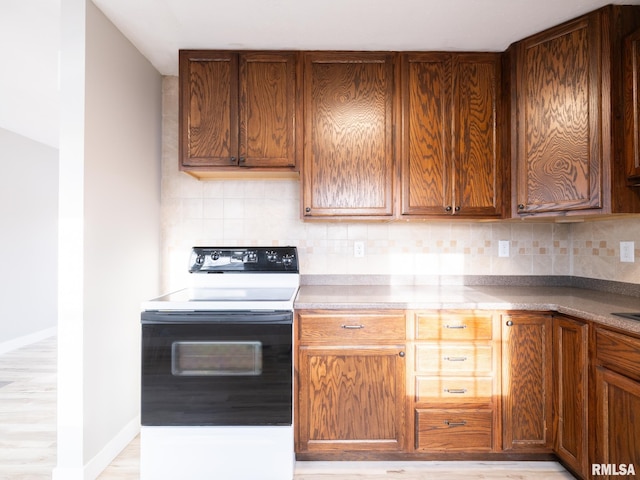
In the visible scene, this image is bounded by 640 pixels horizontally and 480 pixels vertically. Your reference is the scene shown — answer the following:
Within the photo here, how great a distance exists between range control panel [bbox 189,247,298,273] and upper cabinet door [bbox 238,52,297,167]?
0.53 metres

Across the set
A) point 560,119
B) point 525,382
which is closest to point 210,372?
point 525,382

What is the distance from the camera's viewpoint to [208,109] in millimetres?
2244

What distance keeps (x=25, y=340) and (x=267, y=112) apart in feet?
13.5

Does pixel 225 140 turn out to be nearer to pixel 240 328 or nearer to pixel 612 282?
pixel 240 328

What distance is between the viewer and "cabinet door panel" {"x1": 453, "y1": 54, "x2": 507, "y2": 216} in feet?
7.38

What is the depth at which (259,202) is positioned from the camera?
2.60m

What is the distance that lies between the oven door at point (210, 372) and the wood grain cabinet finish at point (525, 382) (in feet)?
3.55

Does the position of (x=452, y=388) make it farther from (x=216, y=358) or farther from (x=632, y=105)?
(x=632, y=105)

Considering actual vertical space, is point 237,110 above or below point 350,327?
above

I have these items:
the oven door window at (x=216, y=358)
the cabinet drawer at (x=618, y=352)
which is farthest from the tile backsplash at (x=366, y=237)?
the cabinet drawer at (x=618, y=352)

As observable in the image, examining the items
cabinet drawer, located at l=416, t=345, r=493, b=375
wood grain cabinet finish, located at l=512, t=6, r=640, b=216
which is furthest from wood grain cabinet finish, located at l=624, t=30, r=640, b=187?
cabinet drawer, located at l=416, t=345, r=493, b=375

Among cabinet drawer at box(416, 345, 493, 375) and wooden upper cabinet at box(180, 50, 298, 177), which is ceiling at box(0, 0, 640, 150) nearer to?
wooden upper cabinet at box(180, 50, 298, 177)

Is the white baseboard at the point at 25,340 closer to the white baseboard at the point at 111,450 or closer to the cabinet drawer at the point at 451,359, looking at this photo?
the white baseboard at the point at 111,450

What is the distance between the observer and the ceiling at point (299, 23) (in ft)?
6.12
